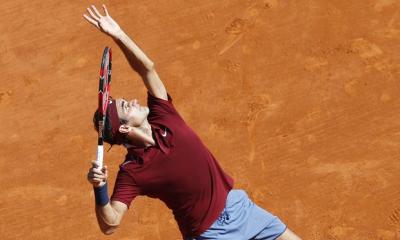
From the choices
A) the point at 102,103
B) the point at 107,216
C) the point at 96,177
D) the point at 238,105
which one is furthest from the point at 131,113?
the point at 238,105

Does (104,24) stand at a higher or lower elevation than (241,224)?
higher

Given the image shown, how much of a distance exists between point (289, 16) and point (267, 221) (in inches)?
159

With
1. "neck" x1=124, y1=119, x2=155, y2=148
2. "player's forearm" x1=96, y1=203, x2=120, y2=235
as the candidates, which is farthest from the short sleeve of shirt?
"neck" x1=124, y1=119, x2=155, y2=148

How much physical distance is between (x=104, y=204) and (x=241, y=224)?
1126mm

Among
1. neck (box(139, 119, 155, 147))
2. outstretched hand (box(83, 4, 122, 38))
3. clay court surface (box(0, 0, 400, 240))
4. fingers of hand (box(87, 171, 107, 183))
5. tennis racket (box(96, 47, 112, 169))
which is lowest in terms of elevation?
clay court surface (box(0, 0, 400, 240))

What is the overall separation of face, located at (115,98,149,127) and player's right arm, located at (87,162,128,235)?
43cm

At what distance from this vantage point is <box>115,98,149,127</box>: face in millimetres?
4555

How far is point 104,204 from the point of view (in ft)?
14.2

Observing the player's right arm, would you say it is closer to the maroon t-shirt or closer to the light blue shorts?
the maroon t-shirt

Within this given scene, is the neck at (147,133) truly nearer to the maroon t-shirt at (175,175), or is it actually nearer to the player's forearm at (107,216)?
the maroon t-shirt at (175,175)

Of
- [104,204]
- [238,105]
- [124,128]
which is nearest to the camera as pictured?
[104,204]

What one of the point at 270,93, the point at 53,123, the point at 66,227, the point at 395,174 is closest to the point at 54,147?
the point at 53,123

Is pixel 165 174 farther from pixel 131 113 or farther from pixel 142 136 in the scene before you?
pixel 131 113

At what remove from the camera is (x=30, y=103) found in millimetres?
8477
